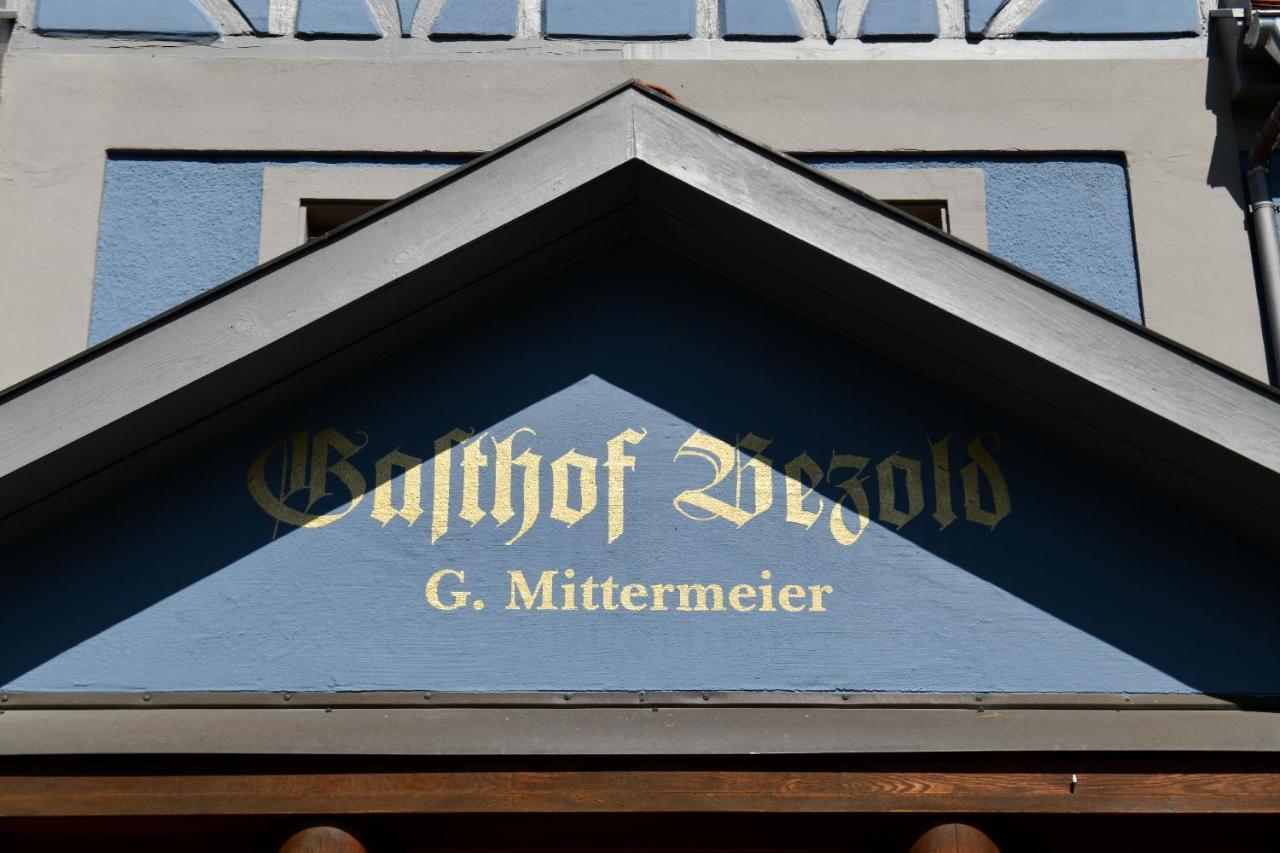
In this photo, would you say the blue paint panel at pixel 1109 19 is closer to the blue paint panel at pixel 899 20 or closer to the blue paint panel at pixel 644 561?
the blue paint panel at pixel 899 20

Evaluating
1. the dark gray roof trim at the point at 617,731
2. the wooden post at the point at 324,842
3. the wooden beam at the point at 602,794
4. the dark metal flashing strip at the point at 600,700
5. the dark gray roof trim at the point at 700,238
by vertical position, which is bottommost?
the wooden post at the point at 324,842

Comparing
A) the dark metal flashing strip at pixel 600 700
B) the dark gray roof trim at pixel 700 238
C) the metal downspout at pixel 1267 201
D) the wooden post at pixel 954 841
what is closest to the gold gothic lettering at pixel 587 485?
the dark gray roof trim at pixel 700 238

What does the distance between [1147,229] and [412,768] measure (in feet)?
12.8

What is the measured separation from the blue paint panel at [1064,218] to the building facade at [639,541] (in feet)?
5.97

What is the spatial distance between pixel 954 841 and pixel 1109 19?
4104 mm

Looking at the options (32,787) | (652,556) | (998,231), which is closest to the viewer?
(32,787)

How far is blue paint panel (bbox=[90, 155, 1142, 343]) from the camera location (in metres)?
6.94

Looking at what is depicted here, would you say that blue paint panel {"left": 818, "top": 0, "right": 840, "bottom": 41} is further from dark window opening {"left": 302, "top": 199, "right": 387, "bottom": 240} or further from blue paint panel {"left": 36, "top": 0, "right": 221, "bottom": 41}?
blue paint panel {"left": 36, "top": 0, "right": 221, "bottom": 41}

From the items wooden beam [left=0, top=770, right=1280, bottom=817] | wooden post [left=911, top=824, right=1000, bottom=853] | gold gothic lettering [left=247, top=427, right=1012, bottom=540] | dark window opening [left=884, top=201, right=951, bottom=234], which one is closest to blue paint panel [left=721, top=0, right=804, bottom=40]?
dark window opening [left=884, top=201, right=951, bottom=234]

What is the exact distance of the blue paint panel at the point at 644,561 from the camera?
495 cm

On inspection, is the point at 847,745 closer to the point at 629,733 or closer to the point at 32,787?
the point at 629,733

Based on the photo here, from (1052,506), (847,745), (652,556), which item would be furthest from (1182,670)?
(652,556)

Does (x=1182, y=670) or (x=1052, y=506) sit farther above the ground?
(x=1052, y=506)

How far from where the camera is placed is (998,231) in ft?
23.1
